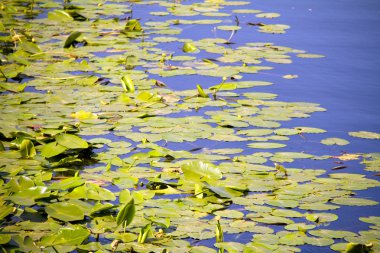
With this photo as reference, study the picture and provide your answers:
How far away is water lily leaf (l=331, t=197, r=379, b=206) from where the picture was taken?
2371 mm

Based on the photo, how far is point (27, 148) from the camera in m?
2.74

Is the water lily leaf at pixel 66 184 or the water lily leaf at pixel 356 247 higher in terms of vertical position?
the water lily leaf at pixel 356 247

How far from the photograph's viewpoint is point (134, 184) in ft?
8.29

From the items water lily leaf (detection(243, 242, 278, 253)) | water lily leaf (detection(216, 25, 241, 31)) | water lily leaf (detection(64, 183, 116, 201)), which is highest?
water lily leaf (detection(216, 25, 241, 31))

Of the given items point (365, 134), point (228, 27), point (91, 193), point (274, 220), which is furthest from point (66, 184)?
point (228, 27)

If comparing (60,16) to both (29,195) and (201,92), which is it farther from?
(29,195)

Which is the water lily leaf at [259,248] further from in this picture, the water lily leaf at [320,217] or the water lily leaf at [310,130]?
the water lily leaf at [310,130]

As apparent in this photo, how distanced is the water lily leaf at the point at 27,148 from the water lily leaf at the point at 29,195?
43cm

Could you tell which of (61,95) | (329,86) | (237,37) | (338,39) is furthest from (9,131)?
(338,39)

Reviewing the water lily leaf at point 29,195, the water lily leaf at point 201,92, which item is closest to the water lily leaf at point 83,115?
the water lily leaf at point 201,92

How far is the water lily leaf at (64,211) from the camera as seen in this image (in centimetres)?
222

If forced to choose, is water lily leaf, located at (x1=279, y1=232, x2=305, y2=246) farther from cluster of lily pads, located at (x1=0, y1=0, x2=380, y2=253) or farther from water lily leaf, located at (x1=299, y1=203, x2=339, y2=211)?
water lily leaf, located at (x1=299, y1=203, x2=339, y2=211)

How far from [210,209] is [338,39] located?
109 inches

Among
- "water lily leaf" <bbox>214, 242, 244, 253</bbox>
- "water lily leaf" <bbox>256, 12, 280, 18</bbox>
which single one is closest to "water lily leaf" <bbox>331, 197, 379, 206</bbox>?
"water lily leaf" <bbox>214, 242, 244, 253</bbox>
